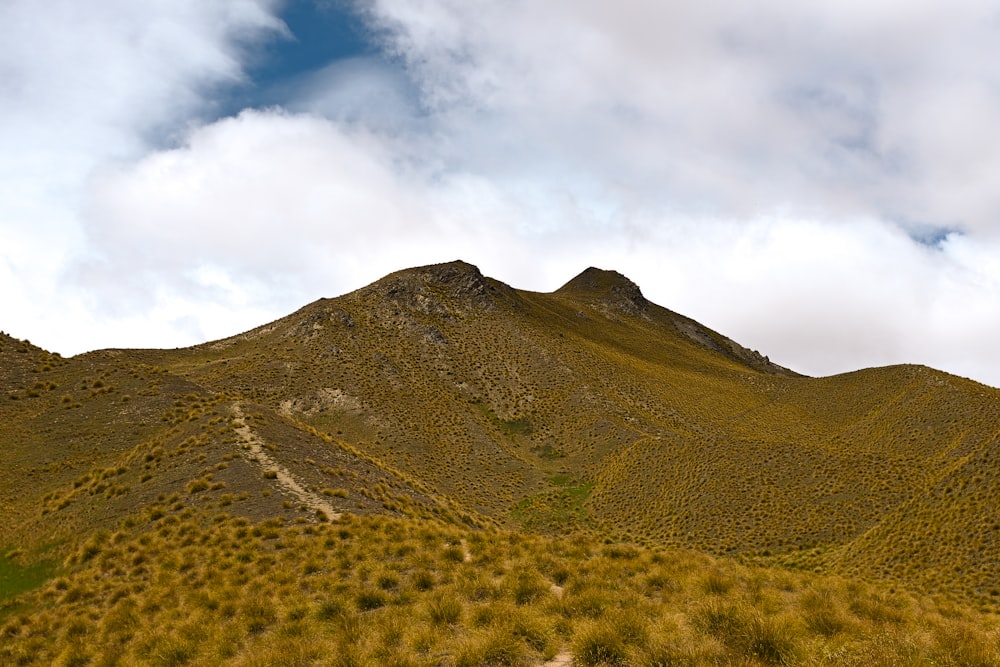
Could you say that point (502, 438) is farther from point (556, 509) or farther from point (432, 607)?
point (432, 607)

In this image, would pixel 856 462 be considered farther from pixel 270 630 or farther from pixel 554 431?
pixel 270 630

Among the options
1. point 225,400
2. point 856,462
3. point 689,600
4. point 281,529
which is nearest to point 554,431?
point 856,462

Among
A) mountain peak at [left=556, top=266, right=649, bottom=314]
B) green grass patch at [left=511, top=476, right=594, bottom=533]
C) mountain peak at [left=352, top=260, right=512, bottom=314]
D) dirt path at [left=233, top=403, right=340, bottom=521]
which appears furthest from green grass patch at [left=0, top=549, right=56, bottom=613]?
mountain peak at [left=556, top=266, right=649, bottom=314]

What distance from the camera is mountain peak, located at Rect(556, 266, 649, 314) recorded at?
149m

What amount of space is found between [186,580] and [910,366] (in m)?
98.4

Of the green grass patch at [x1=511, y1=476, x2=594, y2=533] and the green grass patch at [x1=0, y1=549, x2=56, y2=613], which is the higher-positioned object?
the green grass patch at [x1=0, y1=549, x2=56, y2=613]

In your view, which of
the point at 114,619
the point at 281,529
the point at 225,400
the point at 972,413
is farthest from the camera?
the point at 972,413

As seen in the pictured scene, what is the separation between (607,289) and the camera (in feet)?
512

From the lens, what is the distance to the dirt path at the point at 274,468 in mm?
23102

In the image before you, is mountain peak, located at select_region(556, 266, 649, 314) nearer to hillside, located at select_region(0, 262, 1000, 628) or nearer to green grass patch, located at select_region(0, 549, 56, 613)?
hillside, located at select_region(0, 262, 1000, 628)

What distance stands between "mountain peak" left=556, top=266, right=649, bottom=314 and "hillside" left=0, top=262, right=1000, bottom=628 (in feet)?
98.5

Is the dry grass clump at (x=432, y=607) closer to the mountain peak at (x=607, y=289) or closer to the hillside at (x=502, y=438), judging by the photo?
the hillside at (x=502, y=438)

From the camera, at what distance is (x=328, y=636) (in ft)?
39.5

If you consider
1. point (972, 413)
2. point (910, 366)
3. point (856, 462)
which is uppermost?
point (910, 366)
